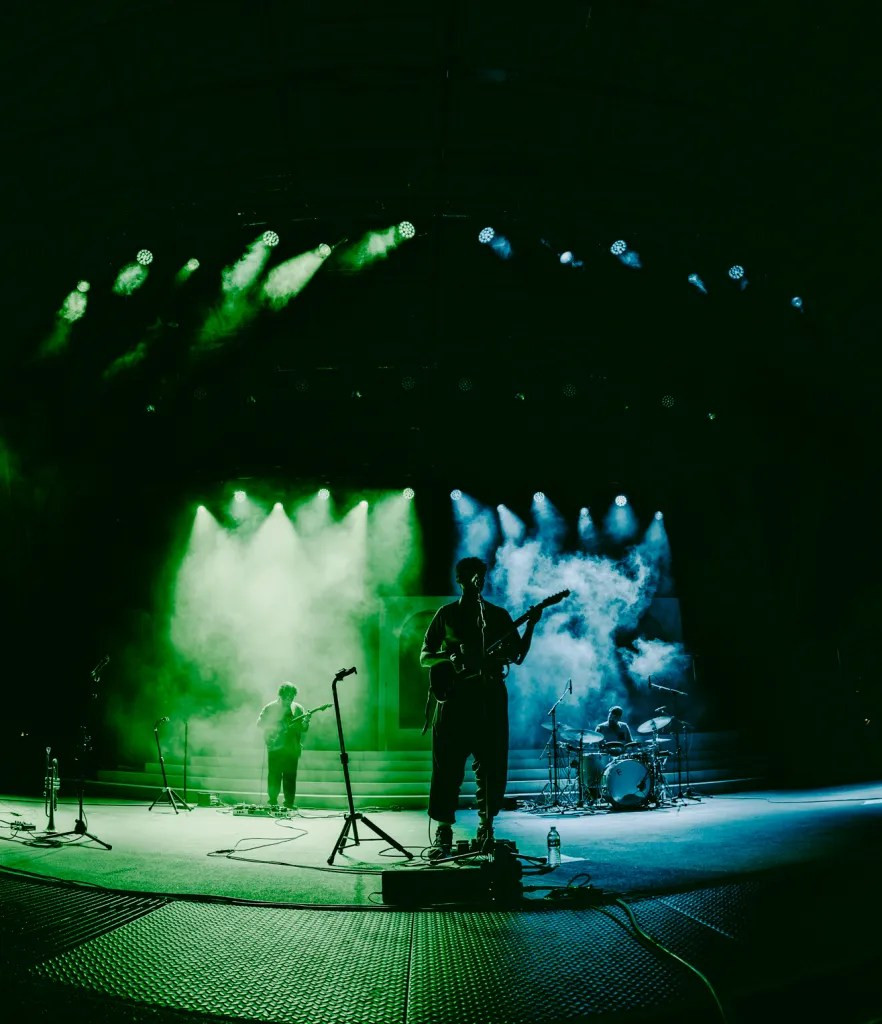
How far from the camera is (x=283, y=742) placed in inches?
332

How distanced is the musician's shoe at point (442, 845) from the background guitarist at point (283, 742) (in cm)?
413

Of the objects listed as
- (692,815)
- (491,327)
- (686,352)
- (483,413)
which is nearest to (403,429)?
(483,413)

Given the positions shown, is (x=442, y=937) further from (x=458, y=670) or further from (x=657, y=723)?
(x=657, y=723)

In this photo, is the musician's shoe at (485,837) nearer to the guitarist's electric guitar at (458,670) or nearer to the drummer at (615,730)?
the guitarist's electric guitar at (458,670)

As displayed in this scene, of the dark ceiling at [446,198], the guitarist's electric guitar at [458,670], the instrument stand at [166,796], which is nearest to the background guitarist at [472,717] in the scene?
the guitarist's electric guitar at [458,670]

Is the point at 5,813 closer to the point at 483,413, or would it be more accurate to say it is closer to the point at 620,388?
the point at 483,413

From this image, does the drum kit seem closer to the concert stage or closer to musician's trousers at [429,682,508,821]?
the concert stage

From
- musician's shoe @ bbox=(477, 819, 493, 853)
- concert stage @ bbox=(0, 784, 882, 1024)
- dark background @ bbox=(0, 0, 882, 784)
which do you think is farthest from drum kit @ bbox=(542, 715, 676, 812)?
musician's shoe @ bbox=(477, 819, 493, 853)

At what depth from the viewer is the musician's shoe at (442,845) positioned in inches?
173

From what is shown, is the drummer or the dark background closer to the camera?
the dark background

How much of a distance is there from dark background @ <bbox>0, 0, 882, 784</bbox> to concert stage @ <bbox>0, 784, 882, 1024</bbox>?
3.31m

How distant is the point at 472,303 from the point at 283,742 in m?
6.75

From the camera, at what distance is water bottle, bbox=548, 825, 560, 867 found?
4.51 m

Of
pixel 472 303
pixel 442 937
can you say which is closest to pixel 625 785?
pixel 442 937
